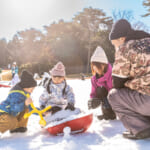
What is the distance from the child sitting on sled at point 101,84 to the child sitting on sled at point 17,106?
2.89 ft

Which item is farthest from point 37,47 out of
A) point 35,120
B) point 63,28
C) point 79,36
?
point 35,120

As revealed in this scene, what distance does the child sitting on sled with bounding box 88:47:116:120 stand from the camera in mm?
2684

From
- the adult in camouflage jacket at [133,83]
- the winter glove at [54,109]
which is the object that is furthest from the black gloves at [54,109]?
the adult in camouflage jacket at [133,83]

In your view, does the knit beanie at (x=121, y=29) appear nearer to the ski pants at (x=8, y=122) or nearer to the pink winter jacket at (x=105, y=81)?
the pink winter jacket at (x=105, y=81)

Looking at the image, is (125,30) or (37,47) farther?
(37,47)

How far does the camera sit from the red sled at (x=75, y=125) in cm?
208

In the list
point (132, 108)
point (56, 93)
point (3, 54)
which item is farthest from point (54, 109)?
point (3, 54)

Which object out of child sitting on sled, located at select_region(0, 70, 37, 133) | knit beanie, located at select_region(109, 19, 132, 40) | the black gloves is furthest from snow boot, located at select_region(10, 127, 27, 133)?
knit beanie, located at select_region(109, 19, 132, 40)

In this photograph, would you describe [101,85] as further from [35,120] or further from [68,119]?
[35,120]

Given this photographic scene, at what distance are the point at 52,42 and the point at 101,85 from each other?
2121cm

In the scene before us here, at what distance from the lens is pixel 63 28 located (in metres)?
25.5

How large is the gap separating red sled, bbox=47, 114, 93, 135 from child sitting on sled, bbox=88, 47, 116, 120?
0.54 m

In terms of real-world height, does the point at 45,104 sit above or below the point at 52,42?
below

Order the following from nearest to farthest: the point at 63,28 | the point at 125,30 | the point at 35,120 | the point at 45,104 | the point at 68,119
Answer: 1. the point at 125,30
2. the point at 68,119
3. the point at 45,104
4. the point at 35,120
5. the point at 63,28
